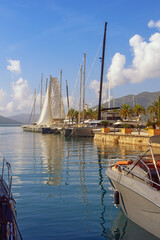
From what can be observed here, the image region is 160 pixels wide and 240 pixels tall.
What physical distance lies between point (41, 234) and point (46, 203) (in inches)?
113

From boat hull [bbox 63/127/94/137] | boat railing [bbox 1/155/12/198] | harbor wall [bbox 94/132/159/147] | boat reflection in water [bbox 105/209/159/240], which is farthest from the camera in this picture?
boat hull [bbox 63/127/94/137]

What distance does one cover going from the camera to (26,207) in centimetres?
1013

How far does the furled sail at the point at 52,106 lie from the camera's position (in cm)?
8788

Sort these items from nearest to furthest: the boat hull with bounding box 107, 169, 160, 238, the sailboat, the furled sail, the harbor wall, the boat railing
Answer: the boat hull with bounding box 107, 169, 160, 238 < the boat railing < the harbor wall < the sailboat < the furled sail

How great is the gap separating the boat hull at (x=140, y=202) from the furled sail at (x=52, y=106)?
257 feet

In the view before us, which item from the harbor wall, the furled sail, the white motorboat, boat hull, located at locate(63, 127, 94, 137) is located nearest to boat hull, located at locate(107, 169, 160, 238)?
the white motorboat

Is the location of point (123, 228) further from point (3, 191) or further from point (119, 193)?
point (3, 191)

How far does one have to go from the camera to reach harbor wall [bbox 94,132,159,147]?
37406 mm

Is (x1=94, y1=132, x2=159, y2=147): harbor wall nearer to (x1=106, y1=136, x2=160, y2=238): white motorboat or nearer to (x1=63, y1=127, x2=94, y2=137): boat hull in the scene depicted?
(x1=63, y1=127, x2=94, y2=137): boat hull

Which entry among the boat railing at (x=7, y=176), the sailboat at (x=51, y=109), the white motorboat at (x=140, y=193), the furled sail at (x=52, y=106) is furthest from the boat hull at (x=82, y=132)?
the white motorboat at (x=140, y=193)

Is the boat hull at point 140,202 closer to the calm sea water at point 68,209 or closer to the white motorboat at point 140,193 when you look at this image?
the white motorboat at point 140,193

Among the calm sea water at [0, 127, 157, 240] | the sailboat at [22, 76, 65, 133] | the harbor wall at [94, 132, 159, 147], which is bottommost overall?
the calm sea water at [0, 127, 157, 240]

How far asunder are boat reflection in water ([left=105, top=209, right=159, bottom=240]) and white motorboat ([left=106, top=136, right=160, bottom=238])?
6.0 inches

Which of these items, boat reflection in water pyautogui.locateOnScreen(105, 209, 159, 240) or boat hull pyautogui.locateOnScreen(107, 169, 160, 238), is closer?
boat hull pyautogui.locateOnScreen(107, 169, 160, 238)
